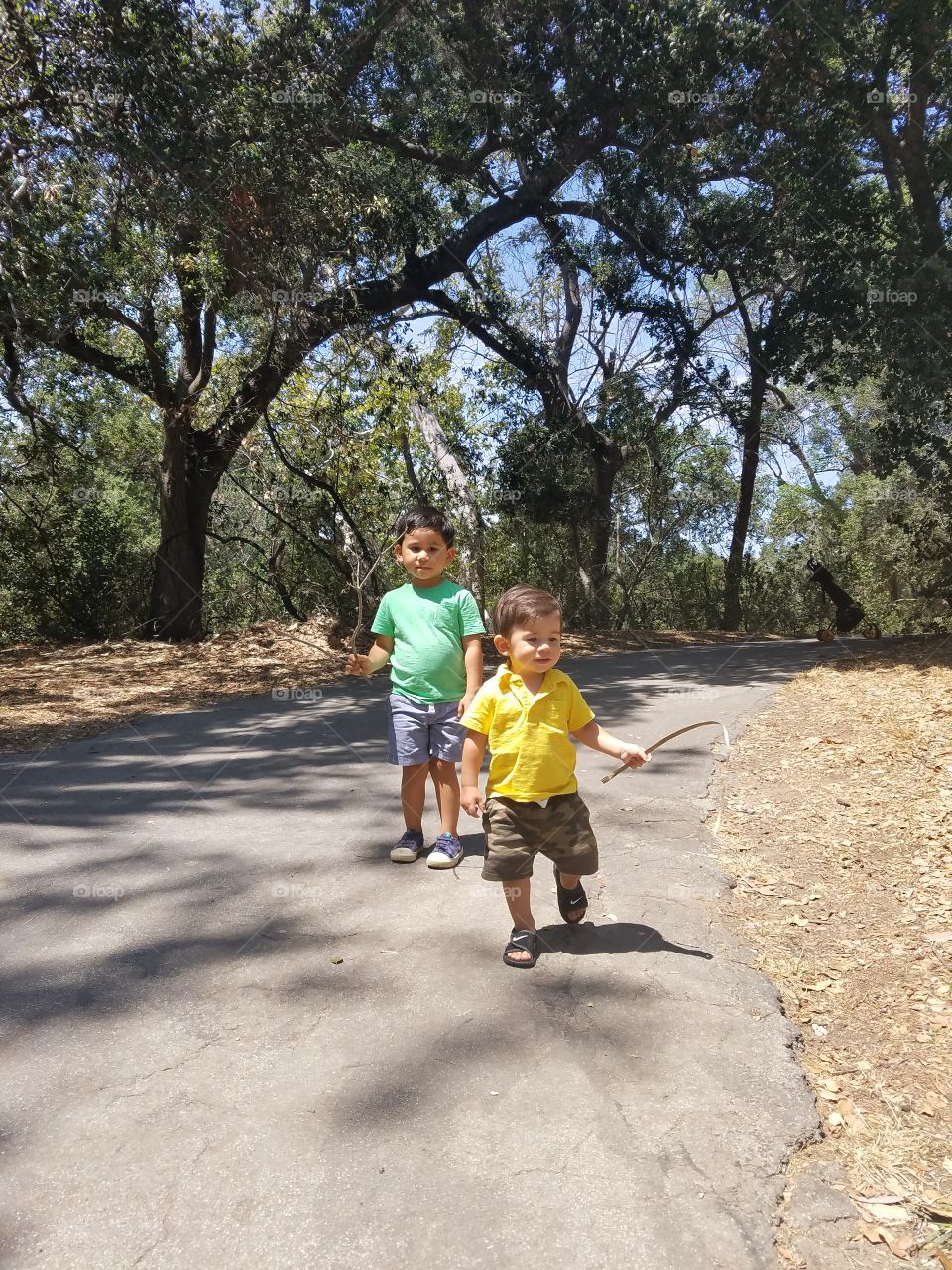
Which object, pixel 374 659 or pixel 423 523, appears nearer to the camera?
pixel 423 523

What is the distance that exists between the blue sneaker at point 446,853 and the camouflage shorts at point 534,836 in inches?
35.7

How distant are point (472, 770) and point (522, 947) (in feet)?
2.17

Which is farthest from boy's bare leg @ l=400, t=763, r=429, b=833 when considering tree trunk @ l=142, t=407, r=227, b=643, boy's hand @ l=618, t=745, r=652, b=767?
tree trunk @ l=142, t=407, r=227, b=643

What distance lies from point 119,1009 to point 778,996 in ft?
7.32

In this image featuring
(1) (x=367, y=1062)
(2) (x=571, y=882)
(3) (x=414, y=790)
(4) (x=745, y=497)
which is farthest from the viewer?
(4) (x=745, y=497)

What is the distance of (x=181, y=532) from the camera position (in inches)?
555

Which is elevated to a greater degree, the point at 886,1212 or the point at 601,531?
the point at 601,531

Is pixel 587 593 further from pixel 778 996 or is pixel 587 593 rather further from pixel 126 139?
pixel 778 996

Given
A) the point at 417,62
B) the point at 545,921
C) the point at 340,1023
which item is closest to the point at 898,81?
the point at 417,62

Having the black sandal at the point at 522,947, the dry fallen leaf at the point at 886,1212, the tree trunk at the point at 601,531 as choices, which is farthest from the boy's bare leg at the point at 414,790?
the tree trunk at the point at 601,531

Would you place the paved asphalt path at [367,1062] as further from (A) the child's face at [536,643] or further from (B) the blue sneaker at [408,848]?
(A) the child's face at [536,643]

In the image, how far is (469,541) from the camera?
14.2m

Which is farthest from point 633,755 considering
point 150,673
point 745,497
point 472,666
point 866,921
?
point 745,497

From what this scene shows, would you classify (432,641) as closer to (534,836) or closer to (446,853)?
(446,853)
